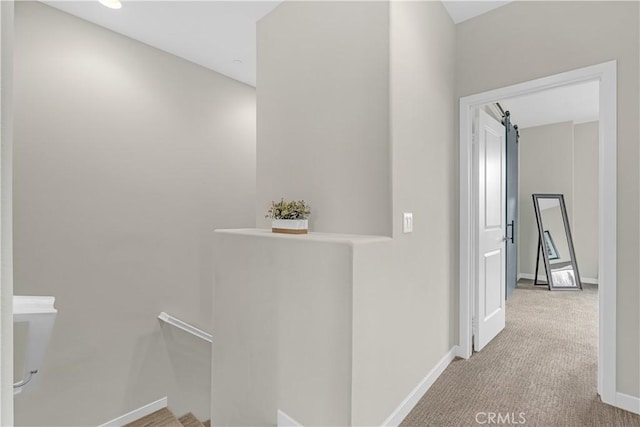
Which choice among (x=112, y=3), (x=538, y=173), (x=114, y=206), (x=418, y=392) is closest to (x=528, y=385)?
(x=418, y=392)

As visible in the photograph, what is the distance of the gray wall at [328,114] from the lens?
1789 millimetres

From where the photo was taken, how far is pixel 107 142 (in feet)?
8.95

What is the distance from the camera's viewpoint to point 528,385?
2.16 metres

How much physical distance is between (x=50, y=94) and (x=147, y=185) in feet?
3.08

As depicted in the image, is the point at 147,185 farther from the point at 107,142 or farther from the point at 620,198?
the point at 620,198

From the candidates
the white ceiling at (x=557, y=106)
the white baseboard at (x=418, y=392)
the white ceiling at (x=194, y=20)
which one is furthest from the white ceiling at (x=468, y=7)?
the white baseboard at (x=418, y=392)

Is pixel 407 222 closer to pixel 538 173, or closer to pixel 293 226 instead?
pixel 293 226

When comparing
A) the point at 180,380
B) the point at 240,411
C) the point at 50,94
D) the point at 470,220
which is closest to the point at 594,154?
the point at 470,220

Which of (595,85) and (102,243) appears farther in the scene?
(595,85)

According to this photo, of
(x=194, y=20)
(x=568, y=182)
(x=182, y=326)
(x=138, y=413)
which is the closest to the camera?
(x=194, y=20)

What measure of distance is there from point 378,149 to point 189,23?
2.02 m

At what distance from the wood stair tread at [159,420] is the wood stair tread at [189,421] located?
0.49ft

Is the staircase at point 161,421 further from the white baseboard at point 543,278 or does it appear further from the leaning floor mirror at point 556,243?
the white baseboard at point 543,278

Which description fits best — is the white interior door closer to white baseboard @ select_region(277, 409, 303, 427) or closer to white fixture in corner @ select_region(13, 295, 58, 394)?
white baseboard @ select_region(277, 409, 303, 427)
